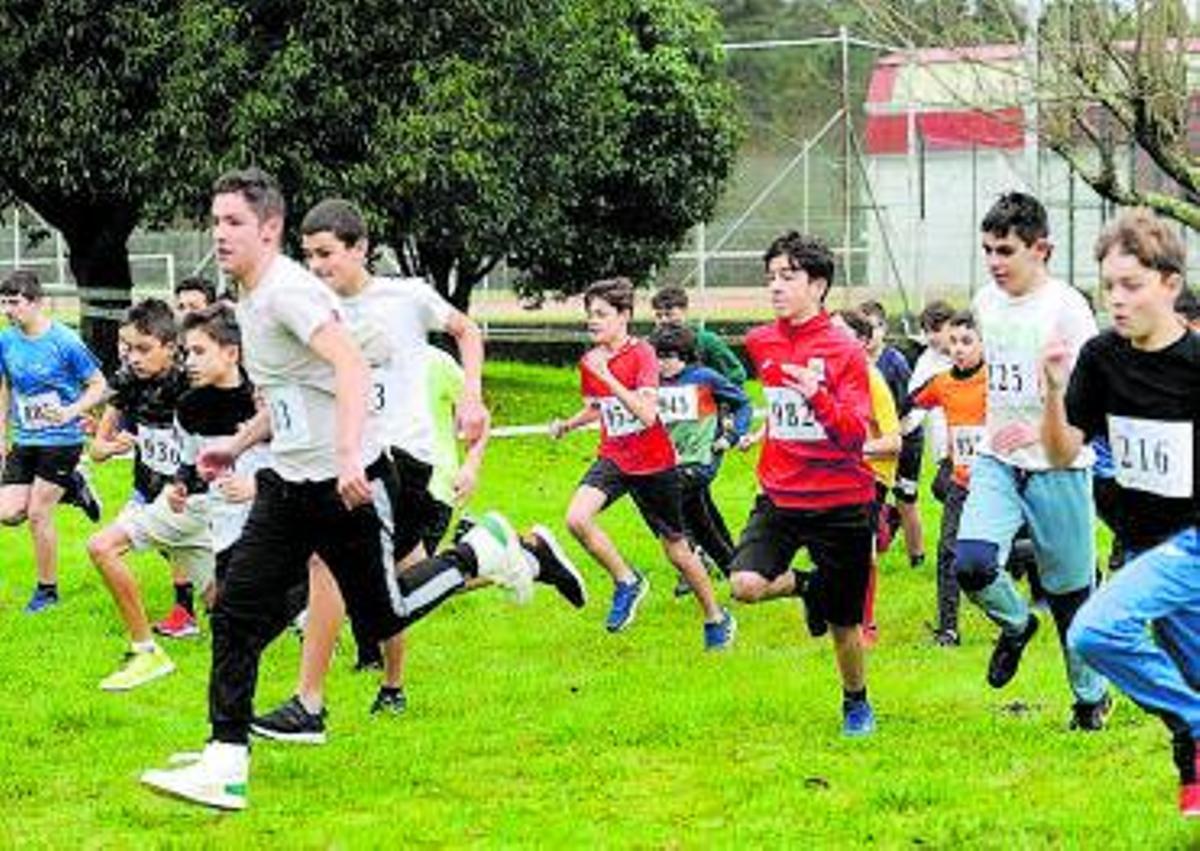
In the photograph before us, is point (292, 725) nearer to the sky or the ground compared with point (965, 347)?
nearer to the ground

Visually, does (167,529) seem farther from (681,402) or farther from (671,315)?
(671,315)

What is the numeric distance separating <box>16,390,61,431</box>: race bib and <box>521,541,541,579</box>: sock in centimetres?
363

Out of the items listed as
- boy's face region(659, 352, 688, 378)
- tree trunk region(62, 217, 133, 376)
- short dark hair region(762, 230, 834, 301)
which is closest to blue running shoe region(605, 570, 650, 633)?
boy's face region(659, 352, 688, 378)

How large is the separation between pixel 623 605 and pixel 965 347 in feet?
8.05

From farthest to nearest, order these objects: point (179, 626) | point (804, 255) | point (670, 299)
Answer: point (670, 299) < point (179, 626) < point (804, 255)

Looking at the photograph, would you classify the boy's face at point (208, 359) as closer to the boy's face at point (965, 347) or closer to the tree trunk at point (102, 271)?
the boy's face at point (965, 347)

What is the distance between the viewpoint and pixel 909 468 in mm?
15156

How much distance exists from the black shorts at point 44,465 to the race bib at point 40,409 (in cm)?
18

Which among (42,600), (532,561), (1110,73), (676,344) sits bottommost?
(42,600)

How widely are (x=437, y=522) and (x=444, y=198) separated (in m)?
14.4

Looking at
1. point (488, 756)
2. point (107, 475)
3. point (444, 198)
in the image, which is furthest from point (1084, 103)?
point (488, 756)

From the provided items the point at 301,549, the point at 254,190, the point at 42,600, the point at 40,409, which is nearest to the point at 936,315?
the point at 40,409

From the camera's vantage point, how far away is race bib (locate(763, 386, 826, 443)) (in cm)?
927

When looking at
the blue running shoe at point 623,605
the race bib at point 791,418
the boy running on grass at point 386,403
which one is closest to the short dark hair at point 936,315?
the blue running shoe at point 623,605
